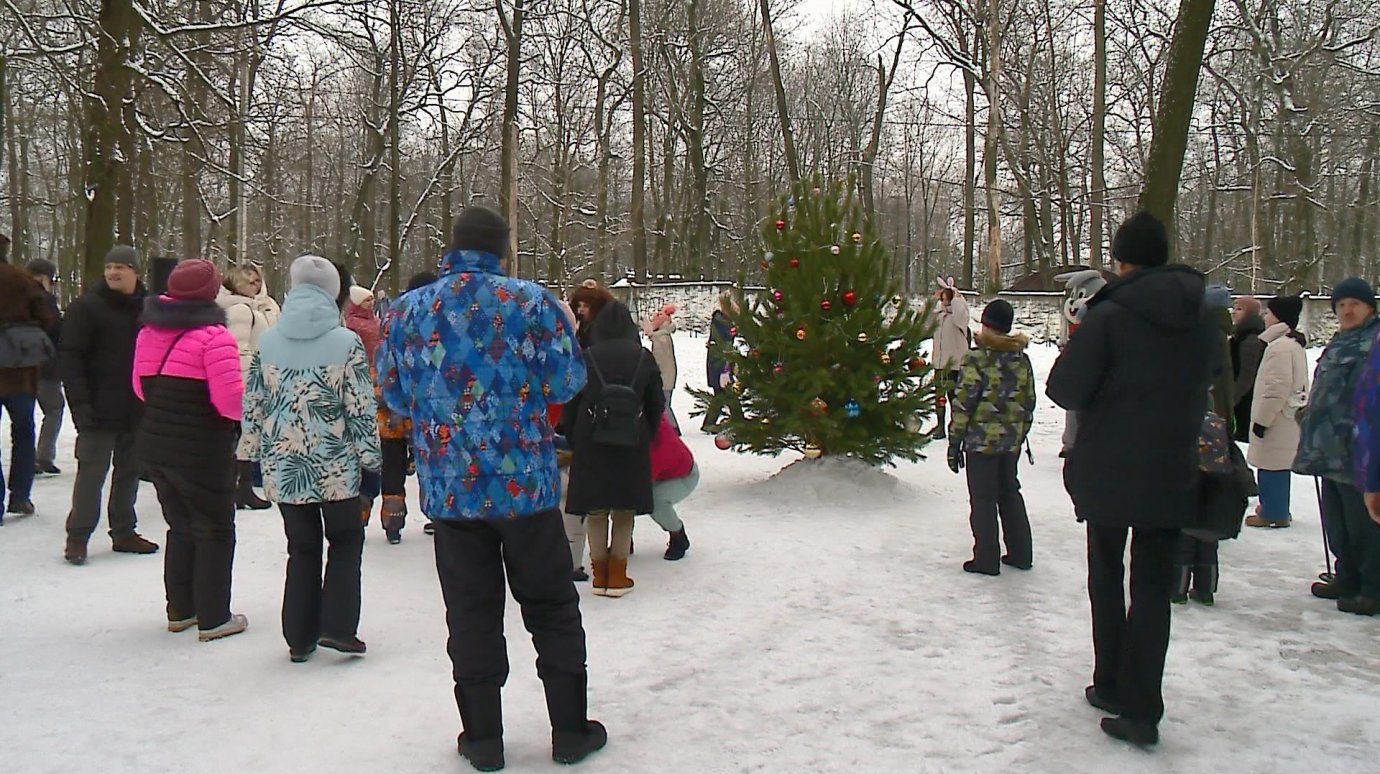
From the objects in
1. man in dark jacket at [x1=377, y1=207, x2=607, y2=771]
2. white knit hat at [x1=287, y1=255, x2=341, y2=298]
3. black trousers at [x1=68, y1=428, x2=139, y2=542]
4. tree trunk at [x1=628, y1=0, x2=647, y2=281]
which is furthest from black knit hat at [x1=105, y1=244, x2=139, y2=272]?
tree trunk at [x1=628, y1=0, x2=647, y2=281]

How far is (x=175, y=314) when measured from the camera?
5305 millimetres

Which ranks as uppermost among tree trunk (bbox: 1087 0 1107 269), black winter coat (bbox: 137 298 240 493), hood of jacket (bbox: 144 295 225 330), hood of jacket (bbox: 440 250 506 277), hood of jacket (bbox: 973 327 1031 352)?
tree trunk (bbox: 1087 0 1107 269)

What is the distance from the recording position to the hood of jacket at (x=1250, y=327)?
9.38m

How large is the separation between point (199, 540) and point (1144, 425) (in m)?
4.47

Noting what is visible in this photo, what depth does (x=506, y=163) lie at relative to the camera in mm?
25719

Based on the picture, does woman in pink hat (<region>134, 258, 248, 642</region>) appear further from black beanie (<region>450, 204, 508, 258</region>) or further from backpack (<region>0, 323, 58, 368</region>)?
backpack (<region>0, 323, 58, 368</region>)

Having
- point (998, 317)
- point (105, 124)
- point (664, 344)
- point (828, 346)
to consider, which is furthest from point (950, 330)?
point (105, 124)

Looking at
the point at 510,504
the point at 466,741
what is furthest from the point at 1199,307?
the point at 466,741

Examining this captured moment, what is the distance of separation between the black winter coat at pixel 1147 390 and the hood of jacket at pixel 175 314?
13.7 ft

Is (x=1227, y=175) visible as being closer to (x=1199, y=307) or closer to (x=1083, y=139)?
(x=1083, y=139)

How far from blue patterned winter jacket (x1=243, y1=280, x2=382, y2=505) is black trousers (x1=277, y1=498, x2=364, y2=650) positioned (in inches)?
3.8

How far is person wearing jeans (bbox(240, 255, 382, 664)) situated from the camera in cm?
480

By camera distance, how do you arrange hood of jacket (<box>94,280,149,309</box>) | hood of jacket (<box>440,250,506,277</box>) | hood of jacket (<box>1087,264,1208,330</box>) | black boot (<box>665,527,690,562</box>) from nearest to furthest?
1. hood of jacket (<box>440,250,506,277</box>)
2. hood of jacket (<box>1087,264,1208,330</box>)
3. hood of jacket (<box>94,280,149,309</box>)
4. black boot (<box>665,527,690,562</box>)

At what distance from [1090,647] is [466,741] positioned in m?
3.25
